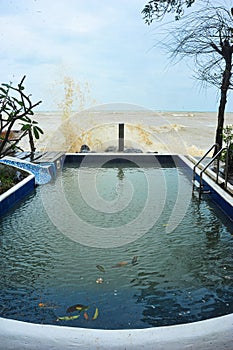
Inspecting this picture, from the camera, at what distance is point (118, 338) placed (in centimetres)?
150

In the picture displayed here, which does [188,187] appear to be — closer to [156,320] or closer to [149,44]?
[149,44]

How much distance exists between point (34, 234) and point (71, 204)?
1062 millimetres

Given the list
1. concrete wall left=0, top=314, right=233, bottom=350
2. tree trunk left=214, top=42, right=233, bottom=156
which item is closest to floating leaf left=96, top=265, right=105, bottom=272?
concrete wall left=0, top=314, right=233, bottom=350

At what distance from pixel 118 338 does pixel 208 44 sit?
607 cm

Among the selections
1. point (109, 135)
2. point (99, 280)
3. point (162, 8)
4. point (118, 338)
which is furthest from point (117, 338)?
point (109, 135)

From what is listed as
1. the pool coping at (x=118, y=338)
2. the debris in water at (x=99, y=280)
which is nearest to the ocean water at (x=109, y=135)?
the debris in water at (x=99, y=280)

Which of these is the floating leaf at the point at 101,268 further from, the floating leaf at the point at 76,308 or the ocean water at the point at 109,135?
the ocean water at the point at 109,135

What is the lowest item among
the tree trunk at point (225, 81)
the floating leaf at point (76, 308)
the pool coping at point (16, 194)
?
the floating leaf at point (76, 308)

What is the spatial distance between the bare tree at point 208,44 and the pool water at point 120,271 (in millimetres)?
3190

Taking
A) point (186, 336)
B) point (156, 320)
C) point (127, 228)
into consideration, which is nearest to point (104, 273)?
point (156, 320)

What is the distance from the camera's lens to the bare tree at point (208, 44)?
643 centimetres

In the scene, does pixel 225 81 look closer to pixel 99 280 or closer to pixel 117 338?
pixel 99 280

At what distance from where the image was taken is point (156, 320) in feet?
7.24

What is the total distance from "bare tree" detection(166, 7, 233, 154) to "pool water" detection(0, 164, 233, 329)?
3.19 metres
